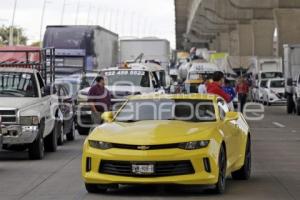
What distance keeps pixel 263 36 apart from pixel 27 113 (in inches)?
2738

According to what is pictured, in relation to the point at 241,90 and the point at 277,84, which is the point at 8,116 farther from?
the point at 277,84

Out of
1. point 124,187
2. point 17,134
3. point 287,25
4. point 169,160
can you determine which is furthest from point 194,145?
point 287,25

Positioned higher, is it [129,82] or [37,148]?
[129,82]

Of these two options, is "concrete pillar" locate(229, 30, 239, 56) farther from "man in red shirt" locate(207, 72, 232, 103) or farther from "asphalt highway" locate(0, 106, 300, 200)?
"asphalt highway" locate(0, 106, 300, 200)

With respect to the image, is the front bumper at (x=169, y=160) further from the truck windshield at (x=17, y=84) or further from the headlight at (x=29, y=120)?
the truck windshield at (x=17, y=84)

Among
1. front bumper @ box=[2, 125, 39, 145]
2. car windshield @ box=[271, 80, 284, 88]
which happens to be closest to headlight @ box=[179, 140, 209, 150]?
front bumper @ box=[2, 125, 39, 145]

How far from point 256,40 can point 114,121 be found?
74.0 metres

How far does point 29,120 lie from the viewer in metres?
19.0

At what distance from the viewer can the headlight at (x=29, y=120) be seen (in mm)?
18891

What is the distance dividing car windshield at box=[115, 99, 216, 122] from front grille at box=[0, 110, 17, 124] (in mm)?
4724

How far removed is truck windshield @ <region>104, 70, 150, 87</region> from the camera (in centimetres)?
3102

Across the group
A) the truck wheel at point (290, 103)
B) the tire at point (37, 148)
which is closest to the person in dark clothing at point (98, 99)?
the tire at point (37, 148)

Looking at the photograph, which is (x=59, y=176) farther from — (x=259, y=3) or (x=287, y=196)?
(x=259, y=3)

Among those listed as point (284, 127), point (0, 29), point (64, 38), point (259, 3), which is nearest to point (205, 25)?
point (0, 29)
